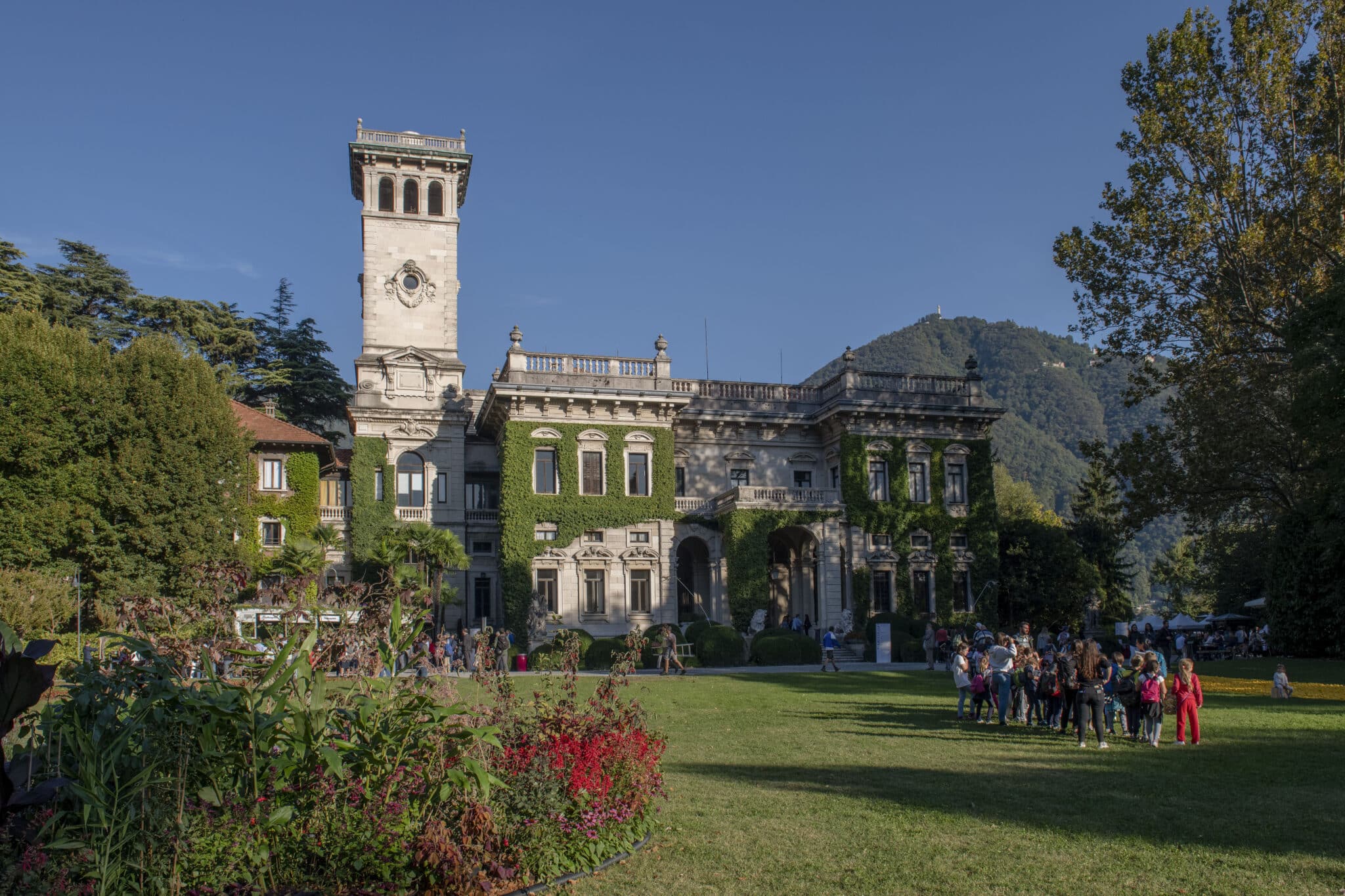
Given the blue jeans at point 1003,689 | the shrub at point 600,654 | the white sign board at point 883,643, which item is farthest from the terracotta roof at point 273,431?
the blue jeans at point 1003,689

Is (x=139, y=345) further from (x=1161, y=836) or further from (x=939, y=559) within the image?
(x=1161, y=836)

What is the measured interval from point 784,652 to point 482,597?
13.9 metres

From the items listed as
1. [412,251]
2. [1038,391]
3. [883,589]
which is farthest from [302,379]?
[1038,391]

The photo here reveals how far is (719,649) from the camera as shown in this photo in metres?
36.5

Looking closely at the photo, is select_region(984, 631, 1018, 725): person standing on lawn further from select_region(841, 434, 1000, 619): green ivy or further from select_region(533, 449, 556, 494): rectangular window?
A: select_region(533, 449, 556, 494): rectangular window

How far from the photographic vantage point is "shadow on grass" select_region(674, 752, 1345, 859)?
972 centimetres

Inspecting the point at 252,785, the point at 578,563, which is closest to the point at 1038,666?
the point at 252,785

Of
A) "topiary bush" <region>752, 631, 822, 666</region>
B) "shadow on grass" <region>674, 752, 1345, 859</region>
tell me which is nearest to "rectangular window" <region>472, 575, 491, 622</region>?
"topiary bush" <region>752, 631, 822, 666</region>

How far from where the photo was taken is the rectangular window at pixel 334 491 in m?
43.4

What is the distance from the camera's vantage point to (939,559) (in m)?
44.9

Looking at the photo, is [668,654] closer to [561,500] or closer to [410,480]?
[561,500]

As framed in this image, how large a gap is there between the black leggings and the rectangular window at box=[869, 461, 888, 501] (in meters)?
29.1

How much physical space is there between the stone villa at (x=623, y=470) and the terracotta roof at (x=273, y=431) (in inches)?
14.5

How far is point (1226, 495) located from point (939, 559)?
42.2 feet
